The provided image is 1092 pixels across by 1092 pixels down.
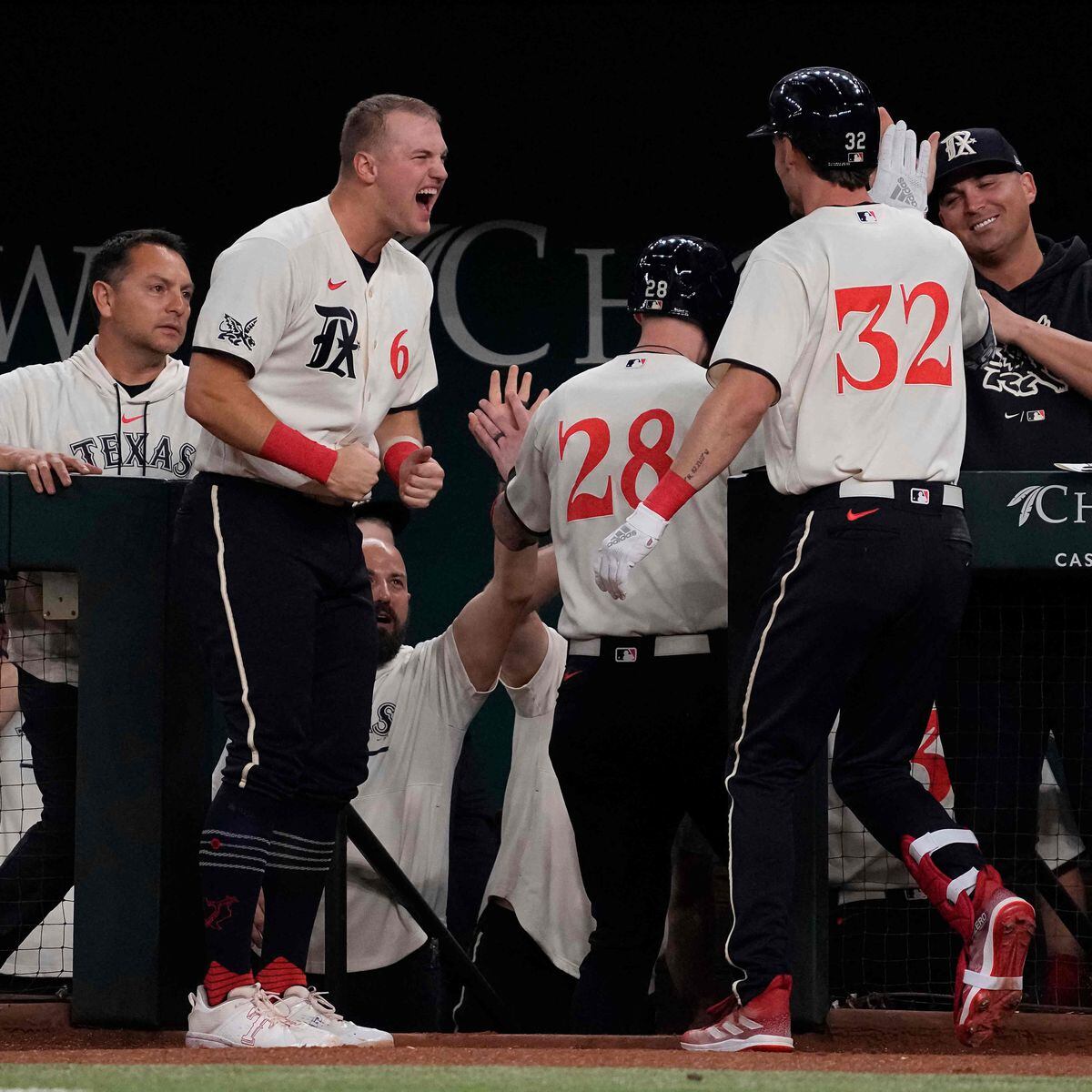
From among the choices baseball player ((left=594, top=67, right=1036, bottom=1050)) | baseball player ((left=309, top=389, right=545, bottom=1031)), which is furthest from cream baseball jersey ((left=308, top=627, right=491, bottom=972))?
baseball player ((left=594, top=67, right=1036, bottom=1050))

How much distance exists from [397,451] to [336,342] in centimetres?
33

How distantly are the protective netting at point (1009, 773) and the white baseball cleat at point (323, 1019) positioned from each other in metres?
0.96

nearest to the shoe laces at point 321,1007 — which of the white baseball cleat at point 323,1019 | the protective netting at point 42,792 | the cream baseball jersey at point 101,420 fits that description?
the white baseball cleat at point 323,1019

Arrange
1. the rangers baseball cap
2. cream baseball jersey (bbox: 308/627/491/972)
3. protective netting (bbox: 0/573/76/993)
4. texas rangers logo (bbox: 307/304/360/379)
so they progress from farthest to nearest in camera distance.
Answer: cream baseball jersey (bbox: 308/627/491/972), the rangers baseball cap, protective netting (bbox: 0/573/76/993), texas rangers logo (bbox: 307/304/360/379)

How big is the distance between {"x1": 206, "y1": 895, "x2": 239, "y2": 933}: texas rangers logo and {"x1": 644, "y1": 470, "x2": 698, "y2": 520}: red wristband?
0.97 metres

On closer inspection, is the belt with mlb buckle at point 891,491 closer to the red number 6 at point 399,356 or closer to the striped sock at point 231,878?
the red number 6 at point 399,356

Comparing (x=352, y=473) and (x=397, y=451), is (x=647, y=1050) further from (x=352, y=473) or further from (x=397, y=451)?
(x=397, y=451)

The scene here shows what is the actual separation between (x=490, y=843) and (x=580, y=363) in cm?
196

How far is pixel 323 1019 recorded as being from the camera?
9.61ft

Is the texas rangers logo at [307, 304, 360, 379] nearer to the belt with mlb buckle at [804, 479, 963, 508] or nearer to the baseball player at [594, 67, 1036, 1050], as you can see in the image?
the baseball player at [594, 67, 1036, 1050]

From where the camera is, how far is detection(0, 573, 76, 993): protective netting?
341 centimetres

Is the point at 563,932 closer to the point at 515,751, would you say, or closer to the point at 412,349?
the point at 515,751

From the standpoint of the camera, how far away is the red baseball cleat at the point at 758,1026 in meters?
2.80

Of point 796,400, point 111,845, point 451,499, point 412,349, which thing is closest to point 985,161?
point 796,400
